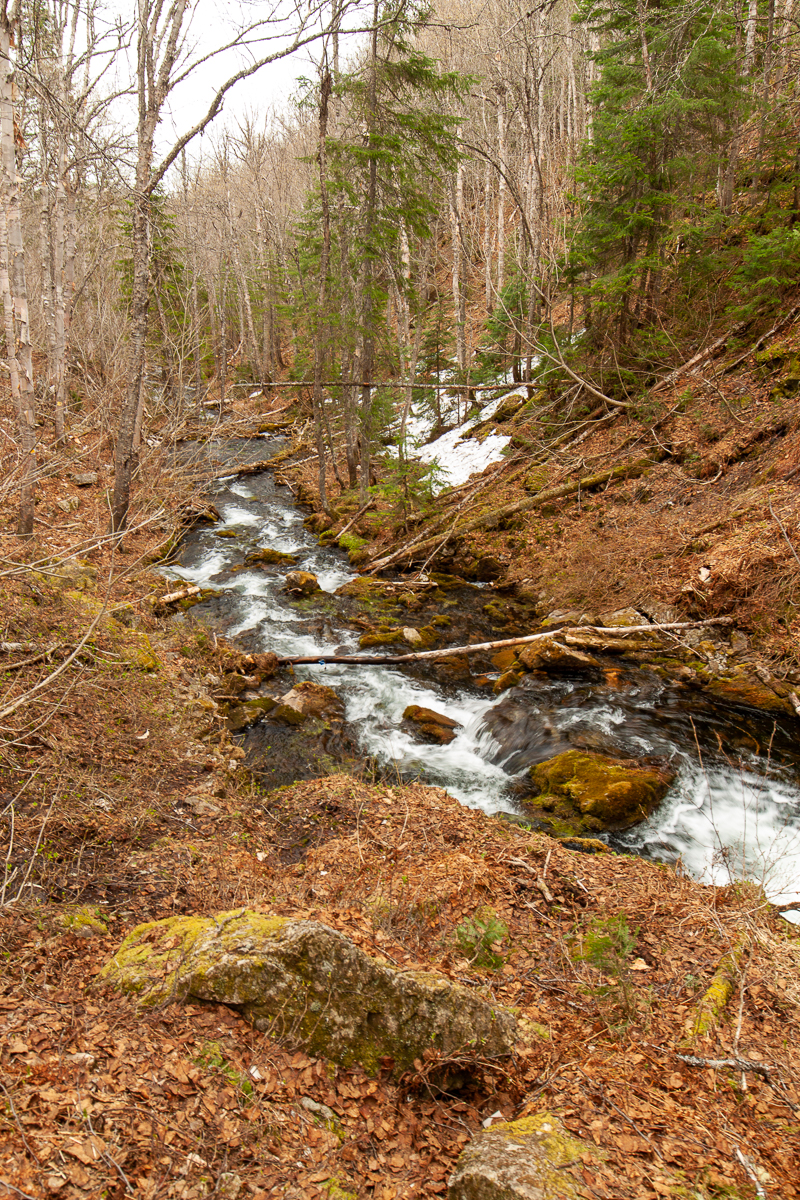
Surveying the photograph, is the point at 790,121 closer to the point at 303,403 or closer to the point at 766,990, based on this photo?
the point at 766,990

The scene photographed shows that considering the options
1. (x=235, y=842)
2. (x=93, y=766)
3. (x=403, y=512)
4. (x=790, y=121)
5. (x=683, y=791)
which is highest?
(x=790, y=121)

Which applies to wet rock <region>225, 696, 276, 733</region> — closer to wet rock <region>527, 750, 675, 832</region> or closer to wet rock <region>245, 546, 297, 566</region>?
wet rock <region>527, 750, 675, 832</region>

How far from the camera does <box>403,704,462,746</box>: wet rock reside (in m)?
8.24

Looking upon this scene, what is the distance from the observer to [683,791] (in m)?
6.69

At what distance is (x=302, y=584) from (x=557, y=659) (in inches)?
229

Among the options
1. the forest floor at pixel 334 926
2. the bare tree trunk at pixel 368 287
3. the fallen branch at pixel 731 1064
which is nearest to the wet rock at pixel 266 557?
the bare tree trunk at pixel 368 287

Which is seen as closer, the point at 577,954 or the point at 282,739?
the point at 577,954

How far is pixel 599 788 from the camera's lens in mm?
6434

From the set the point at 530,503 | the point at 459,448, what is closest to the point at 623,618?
the point at 530,503

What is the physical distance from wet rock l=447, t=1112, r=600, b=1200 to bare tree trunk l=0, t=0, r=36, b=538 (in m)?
8.09

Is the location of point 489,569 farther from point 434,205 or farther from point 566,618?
point 434,205

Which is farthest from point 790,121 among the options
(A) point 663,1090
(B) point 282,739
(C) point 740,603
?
(A) point 663,1090

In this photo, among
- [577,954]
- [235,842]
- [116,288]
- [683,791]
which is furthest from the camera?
[116,288]

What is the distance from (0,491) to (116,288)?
78.0 ft
